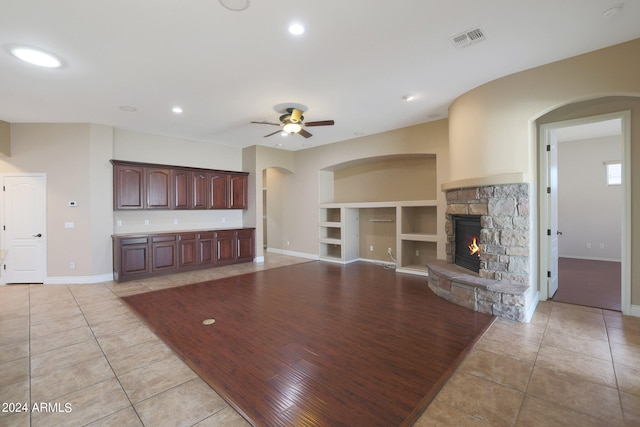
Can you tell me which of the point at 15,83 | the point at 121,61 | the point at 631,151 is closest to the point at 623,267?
the point at 631,151

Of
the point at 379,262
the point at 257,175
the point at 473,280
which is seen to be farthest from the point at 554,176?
the point at 257,175

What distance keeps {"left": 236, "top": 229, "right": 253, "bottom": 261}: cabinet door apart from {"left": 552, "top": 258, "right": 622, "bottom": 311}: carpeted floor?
6.16 meters

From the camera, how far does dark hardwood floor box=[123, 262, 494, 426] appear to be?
6.72 feet

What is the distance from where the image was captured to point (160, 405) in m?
2.05

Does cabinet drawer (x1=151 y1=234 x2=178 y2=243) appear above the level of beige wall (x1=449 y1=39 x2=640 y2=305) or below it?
below

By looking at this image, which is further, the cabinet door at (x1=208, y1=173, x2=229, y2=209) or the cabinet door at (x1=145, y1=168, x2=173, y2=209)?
the cabinet door at (x1=208, y1=173, x2=229, y2=209)

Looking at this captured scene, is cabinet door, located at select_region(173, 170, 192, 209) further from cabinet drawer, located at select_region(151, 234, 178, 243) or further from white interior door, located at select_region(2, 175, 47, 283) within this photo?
white interior door, located at select_region(2, 175, 47, 283)

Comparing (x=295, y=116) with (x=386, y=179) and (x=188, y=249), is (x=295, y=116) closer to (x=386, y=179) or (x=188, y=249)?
(x=386, y=179)

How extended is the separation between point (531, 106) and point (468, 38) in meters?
1.35

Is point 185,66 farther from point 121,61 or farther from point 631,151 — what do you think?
point 631,151

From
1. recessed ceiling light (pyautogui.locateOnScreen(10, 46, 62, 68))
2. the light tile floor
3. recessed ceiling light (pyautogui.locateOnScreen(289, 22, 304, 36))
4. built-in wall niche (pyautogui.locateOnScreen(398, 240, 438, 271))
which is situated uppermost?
recessed ceiling light (pyautogui.locateOnScreen(289, 22, 304, 36))

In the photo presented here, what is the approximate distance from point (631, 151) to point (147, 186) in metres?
7.75

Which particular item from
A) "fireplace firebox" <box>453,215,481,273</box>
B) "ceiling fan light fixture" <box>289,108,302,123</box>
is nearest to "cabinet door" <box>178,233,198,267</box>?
"ceiling fan light fixture" <box>289,108,302,123</box>

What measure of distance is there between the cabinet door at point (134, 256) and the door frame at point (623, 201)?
6.87 meters
